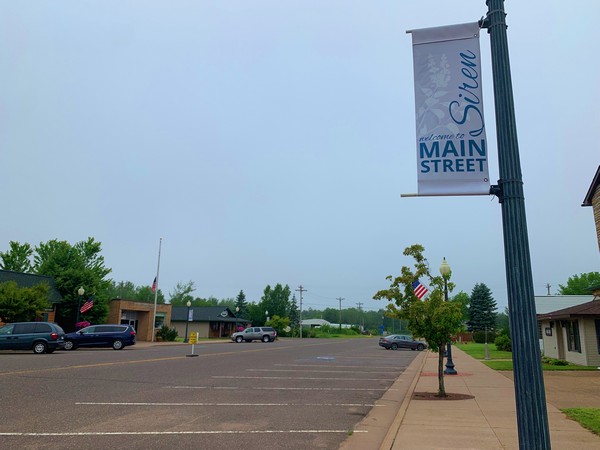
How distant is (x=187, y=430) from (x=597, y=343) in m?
20.0

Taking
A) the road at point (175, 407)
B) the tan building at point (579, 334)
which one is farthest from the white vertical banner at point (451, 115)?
the tan building at point (579, 334)

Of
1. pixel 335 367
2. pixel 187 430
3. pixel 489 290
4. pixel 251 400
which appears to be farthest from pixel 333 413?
pixel 489 290

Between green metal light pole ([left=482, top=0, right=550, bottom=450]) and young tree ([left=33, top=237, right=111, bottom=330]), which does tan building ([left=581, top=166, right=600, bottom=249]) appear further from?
young tree ([left=33, top=237, right=111, bottom=330])

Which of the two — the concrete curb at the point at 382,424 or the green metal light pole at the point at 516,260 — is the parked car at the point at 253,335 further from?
the green metal light pole at the point at 516,260

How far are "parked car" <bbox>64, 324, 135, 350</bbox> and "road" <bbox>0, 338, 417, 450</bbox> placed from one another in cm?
1338

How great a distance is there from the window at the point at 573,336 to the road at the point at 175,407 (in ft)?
36.6

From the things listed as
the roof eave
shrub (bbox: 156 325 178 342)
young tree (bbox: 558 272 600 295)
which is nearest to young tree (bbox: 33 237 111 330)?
shrub (bbox: 156 325 178 342)

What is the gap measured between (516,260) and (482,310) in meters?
76.7

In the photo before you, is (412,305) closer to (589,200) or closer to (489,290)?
(589,200)

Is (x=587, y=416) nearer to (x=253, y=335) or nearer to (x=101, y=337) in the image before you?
(x=101, y=337)

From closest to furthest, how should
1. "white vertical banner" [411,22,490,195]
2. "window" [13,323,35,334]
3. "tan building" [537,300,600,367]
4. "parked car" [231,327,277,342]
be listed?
1. "white vertical banner" [411,22,490,195]
2. "tan building" [537,300,600,367]
3. "window" [13,323,35,334]
4. "parked car" [231,327,277,342]

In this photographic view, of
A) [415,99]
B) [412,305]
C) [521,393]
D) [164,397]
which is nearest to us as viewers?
[521,393]

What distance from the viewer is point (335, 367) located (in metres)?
21.5

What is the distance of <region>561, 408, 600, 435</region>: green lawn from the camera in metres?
8.42
